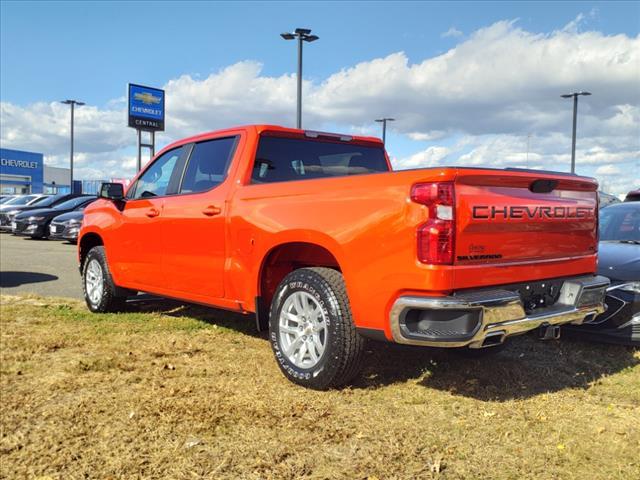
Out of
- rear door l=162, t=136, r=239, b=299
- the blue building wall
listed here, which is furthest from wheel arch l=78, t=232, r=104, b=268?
the blue building wall

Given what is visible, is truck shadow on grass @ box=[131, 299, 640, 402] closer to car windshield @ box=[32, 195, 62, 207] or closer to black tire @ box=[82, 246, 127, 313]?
black tire @ box=[82, 246, 127, 313]

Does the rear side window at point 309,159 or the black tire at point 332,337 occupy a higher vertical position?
the rear side window at point 309,159

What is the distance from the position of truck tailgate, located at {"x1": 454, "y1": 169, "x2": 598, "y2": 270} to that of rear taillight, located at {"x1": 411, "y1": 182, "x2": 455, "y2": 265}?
1.9 inches

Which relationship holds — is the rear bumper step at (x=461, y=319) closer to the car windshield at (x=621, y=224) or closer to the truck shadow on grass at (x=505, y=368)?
the truck shadow on grass at (x=505, y=368)

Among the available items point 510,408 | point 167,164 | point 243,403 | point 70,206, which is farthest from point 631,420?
point 70,206

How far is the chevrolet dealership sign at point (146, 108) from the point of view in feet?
91.4

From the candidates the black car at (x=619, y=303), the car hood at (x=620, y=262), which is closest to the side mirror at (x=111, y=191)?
the black car at (x=619, y=303)

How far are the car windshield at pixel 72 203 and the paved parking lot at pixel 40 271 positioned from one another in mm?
4388

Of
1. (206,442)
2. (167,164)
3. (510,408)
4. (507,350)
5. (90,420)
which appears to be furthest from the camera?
(167,164)

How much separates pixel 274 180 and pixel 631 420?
120 inches

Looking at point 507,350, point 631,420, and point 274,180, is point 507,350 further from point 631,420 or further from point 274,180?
point 274,180

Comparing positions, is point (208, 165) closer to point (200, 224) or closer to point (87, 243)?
point (200, 224)

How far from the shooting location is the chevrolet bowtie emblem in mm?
28094

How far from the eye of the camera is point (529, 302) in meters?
3.73
